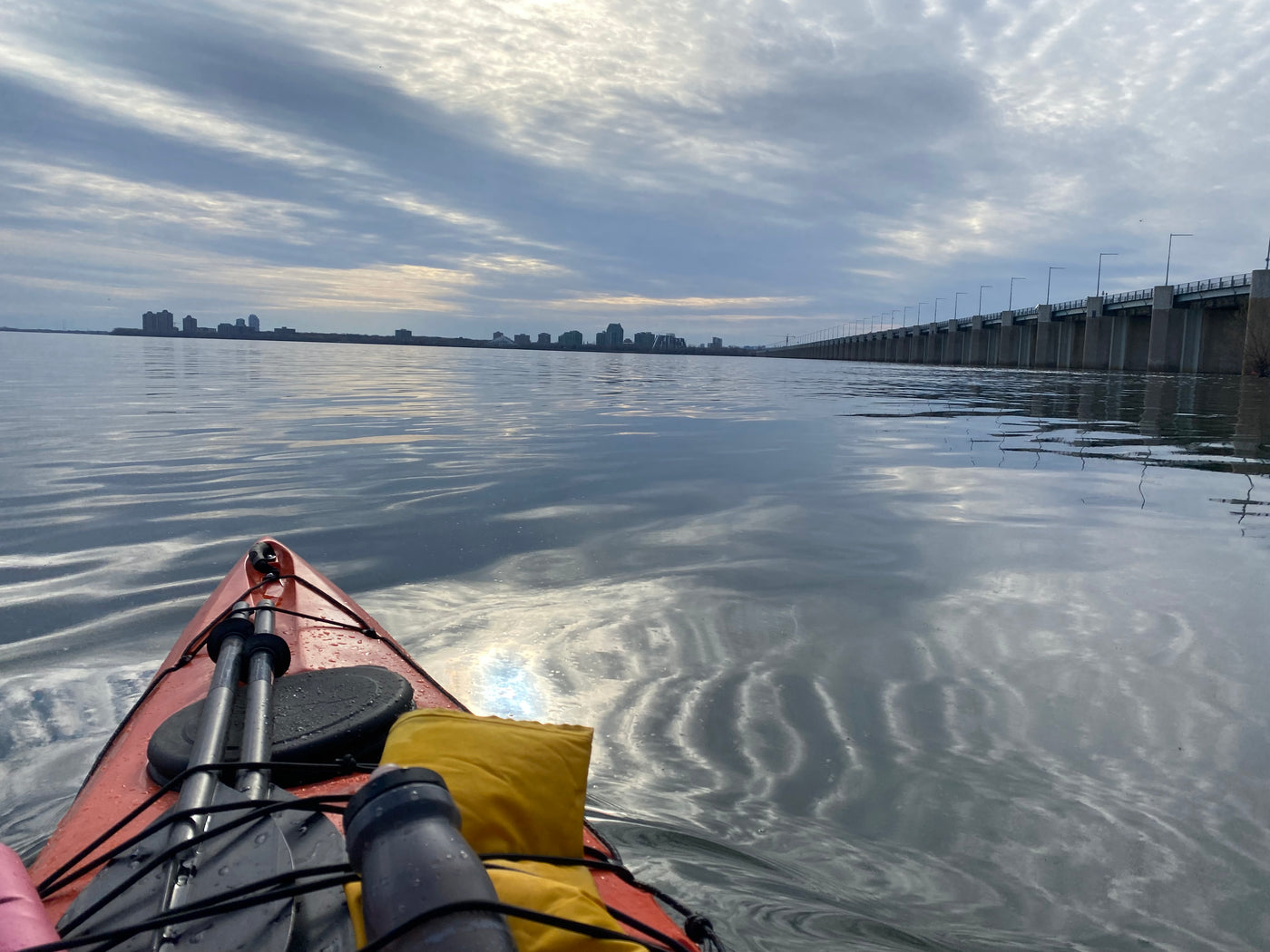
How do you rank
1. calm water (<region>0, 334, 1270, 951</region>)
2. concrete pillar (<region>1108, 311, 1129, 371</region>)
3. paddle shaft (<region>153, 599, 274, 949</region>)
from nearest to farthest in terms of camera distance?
1. paddle shaft (<region>153, 599, 274, 949</region>)
2. calm water (<region>0, 334, 1270, 951</region>)
3. concrete pillar (<region>1108, 311, 1129, 371</region>)

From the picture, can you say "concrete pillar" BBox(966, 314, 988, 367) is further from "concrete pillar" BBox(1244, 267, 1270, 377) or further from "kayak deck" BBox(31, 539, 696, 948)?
"kayak deck" BBox(31, 539, 696, 948)

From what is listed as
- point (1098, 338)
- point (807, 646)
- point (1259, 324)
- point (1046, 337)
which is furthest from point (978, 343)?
point (807, 646)

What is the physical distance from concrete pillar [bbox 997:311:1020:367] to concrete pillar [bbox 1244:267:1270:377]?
32595mm

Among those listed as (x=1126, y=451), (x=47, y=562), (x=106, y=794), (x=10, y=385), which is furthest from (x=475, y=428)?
(x=10, y=385)

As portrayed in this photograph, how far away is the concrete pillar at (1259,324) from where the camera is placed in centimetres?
4638

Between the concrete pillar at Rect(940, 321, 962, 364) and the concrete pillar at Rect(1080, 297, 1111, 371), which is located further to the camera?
the concrete pillar at Rect(940, 321, 962, 364)

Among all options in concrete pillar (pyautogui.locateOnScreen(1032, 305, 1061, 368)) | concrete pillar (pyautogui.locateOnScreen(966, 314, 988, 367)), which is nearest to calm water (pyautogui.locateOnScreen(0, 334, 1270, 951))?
concrete pillar (pyautogui.locateOnScreen(1032, 305, 1061, 368))

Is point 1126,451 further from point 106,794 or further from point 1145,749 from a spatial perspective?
point 106,794

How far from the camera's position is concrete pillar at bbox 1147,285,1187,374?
55.8m

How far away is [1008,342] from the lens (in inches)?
3174

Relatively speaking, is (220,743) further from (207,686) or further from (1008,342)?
(1008,342)

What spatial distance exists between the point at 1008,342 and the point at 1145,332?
17.6 metres

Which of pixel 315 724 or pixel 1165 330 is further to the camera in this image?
pixel 1165 330

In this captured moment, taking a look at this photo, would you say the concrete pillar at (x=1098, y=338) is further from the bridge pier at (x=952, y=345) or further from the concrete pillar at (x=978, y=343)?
the bridge pier at (x=952, y=345)
